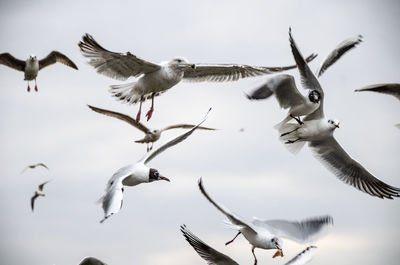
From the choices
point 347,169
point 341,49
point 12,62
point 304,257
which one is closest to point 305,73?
point 341,49

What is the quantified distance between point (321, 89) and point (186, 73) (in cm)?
192

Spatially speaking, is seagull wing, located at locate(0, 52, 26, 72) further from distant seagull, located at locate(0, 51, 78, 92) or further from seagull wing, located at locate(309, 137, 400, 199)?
seagull wing, located at locate(309, 137, 400, 199)

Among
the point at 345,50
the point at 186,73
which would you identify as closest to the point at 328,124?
the point at 345,50

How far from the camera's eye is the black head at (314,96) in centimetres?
807

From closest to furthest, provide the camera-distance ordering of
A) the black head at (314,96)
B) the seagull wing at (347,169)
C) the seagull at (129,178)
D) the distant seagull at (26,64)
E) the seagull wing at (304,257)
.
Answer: the seagull at (129,178)
the seagull wing at (304,257)
the black head at (314,96)
the seagull wing at (347,169)
the distant seagull at (26,64)

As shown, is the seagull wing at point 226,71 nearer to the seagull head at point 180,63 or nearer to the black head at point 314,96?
the seagull head at point 180,63

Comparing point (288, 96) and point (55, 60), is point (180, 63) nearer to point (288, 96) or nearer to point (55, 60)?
point (288, 96)

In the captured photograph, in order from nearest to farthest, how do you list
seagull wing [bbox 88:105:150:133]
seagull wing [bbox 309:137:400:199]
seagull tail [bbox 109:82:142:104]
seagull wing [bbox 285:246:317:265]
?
seagull wing [bbox 285:246:317:265], seagull tail [bbox 109:82:142:104], seagull wing [bbox 309:137:400:199], seagull wing [bbox 88:105:150:133]

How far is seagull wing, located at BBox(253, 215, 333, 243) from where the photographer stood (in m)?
7.44

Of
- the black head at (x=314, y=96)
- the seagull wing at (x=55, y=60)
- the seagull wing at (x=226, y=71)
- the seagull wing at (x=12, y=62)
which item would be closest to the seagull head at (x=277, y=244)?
the black head at (x=314, y=96)

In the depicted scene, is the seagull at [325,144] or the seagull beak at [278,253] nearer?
the seagull beak at [278,253]

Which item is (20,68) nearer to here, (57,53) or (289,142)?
(57,53)

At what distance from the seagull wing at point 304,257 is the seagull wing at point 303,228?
9cm

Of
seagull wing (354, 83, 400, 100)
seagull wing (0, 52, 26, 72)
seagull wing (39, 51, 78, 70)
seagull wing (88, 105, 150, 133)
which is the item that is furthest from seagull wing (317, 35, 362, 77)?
seagull wing (39, 51, 78, 70)
